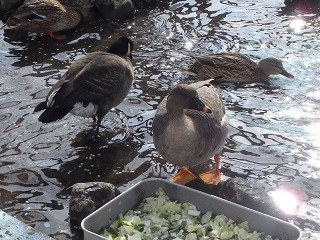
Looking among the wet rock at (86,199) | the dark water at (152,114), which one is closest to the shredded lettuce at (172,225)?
the wet rock at (86,199)

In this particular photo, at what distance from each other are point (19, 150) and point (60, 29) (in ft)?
12.4

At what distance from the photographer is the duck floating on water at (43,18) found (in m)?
9.66

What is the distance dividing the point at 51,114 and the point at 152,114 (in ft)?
4.68

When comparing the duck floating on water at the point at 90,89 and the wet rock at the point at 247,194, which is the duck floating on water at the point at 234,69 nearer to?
the duck floating on water at the point at 90,89

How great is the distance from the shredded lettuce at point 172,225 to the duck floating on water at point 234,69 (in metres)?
3.73

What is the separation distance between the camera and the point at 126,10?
10688 mm

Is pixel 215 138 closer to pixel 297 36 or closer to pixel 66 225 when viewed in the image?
pixel 66 225

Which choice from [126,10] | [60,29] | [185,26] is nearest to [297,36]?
[185,26]

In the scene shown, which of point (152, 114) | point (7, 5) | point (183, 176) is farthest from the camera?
point (7, 5)

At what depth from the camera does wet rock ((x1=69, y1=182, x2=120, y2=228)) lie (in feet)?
17.4

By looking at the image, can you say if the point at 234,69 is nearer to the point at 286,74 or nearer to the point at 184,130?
the point at 286,74

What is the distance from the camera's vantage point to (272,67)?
855cm

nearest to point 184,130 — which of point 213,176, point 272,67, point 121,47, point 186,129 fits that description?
point 186,129

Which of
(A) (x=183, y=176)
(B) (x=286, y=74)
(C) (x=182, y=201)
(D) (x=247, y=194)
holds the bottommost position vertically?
(B) (x=286, y=74)
